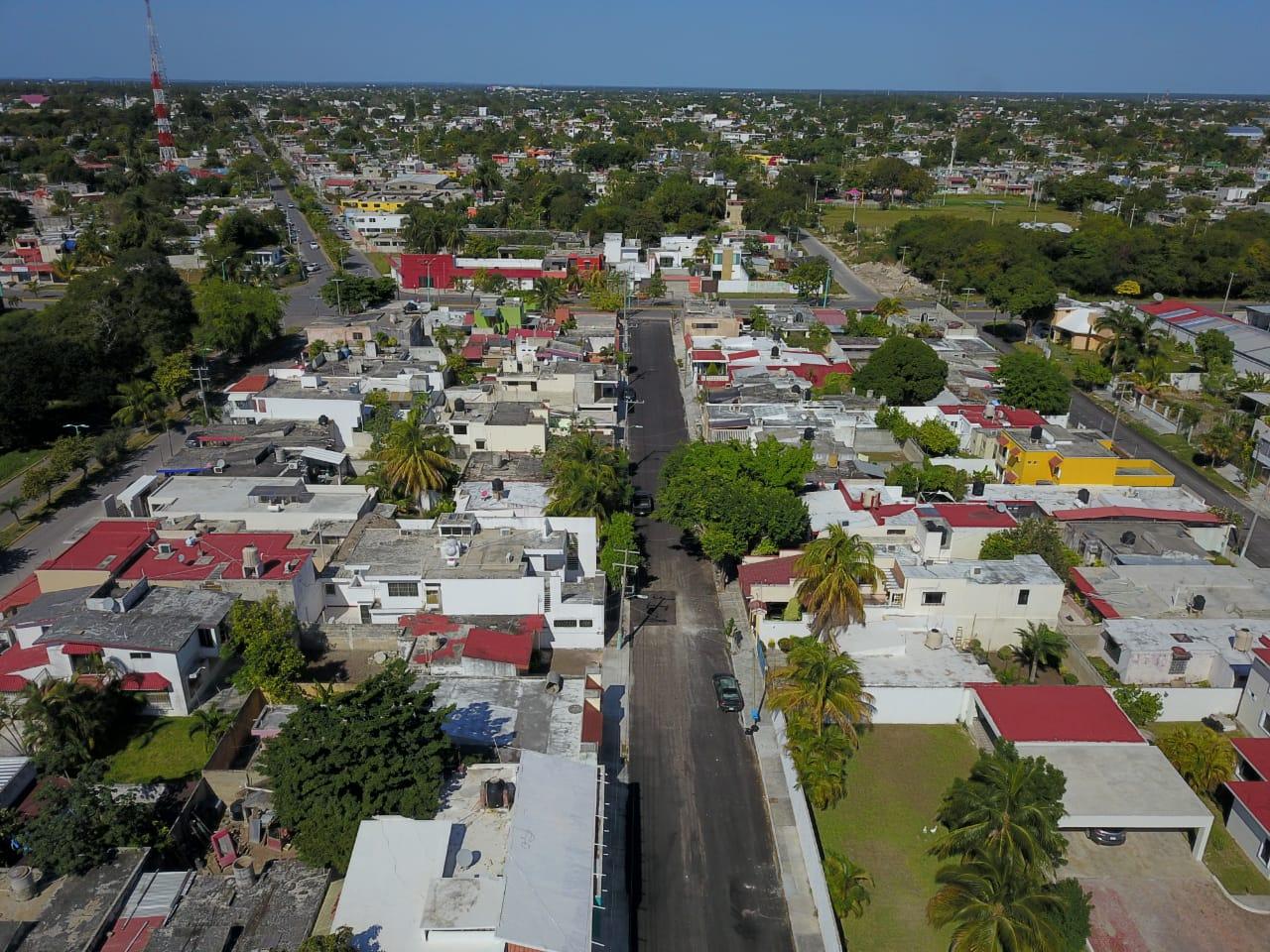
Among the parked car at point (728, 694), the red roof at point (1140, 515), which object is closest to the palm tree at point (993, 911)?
the parked car at point (728, 694)

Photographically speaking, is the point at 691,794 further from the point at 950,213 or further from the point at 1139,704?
the point at 950,213

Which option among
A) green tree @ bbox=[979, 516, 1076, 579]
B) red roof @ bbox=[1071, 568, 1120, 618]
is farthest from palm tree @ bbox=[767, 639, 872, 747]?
red roof @ bbox=[1071, 568, 1120, 618]

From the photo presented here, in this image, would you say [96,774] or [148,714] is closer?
[96,774]

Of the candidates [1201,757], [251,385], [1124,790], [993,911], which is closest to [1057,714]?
[1124,790]

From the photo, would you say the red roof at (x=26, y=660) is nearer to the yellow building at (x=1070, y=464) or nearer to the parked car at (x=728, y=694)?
the parked car at (x=728, y=694)

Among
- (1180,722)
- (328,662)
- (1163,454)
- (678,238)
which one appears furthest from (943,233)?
(328,662)

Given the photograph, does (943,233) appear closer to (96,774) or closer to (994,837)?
(994,837)
